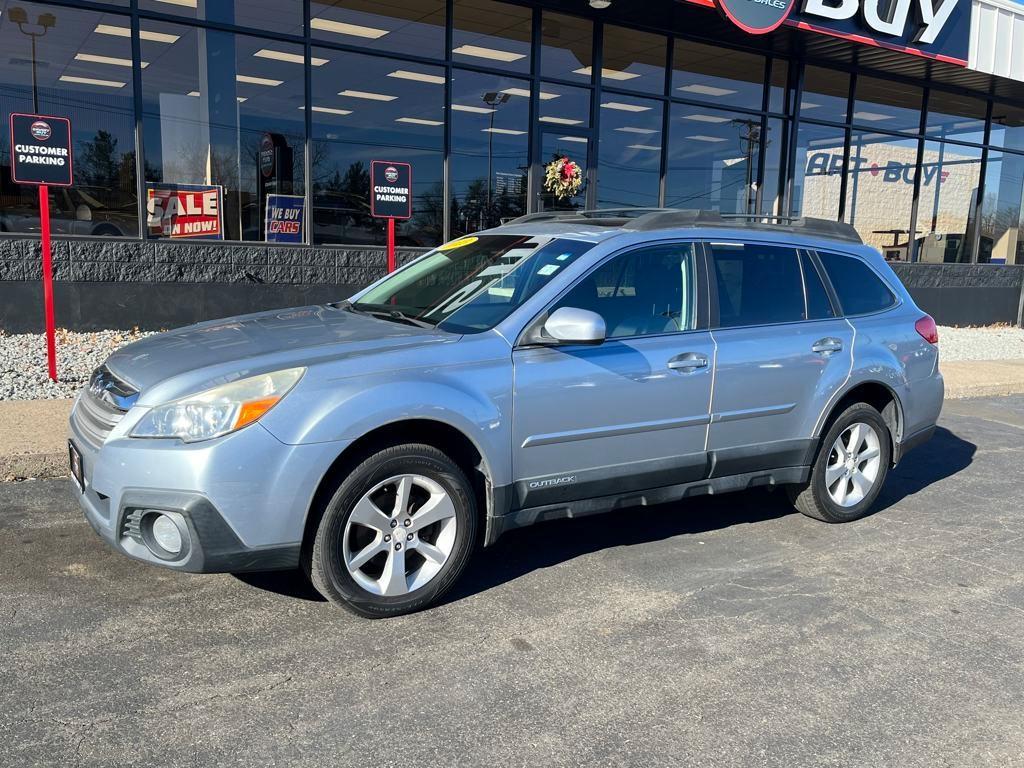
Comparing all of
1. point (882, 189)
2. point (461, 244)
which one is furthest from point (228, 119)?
point (882, 189)

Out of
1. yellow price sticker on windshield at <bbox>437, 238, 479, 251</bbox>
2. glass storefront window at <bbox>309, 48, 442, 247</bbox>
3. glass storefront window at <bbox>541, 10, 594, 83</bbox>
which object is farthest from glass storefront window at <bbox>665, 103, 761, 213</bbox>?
yellow price sticker on windshield at <bbox>437, 238, 479, 251</bbox>

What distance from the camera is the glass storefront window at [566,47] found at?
1291cm

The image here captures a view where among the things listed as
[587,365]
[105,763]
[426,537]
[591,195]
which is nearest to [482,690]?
[426,537]

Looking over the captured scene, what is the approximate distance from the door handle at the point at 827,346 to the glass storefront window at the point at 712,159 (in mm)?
9901

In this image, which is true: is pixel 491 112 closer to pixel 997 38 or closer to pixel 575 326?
pixel 997 38

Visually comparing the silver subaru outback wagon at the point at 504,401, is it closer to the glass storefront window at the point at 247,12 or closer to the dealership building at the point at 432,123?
the dealership building at the point at 432,123

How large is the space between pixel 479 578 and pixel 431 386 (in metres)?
1.11

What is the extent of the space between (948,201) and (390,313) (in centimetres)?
1675

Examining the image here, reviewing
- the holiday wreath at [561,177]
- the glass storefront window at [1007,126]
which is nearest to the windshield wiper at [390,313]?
the holiday wreath at [561,177]

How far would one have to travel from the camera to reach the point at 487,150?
504 inches

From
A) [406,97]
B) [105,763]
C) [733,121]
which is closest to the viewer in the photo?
[105,763]

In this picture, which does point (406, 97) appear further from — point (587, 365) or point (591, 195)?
point (587, 365)

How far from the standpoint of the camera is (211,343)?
13.2 ft

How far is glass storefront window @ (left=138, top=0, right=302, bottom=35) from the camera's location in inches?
416
